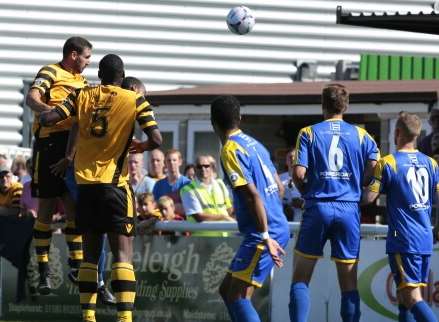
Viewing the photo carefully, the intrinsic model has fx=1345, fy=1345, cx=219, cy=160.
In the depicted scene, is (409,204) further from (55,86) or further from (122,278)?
(55,86)

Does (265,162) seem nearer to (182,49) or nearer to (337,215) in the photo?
(337,215)

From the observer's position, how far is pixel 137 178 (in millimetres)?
15125

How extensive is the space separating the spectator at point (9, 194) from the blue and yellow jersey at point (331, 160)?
17.5ft

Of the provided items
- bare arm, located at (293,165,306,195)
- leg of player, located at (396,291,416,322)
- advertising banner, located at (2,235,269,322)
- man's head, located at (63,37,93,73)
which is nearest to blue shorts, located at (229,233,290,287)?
bare arm, located at (293,165,306,195)

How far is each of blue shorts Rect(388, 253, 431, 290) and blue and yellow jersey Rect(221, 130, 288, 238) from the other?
5.30 feet

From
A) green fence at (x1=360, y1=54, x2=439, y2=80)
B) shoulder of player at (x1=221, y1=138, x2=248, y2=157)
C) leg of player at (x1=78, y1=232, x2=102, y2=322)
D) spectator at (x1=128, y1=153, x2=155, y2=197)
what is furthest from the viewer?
green fence at (x1=360, y1=54, x2=439, y2=80)

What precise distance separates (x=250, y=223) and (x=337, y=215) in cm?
138

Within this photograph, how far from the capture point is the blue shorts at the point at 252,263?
9.56 metres

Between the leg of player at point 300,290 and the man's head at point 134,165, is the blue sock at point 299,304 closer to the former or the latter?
the leg of player at point 300,290

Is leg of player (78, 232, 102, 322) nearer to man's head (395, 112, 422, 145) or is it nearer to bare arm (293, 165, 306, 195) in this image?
bare arm (293, 165, 306, 195)

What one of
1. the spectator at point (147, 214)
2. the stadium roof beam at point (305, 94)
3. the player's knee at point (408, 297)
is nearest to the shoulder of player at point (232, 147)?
the player's knee at point (408, 297)

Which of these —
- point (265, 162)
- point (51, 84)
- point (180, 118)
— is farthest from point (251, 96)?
point (265, 162)

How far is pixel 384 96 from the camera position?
1722cm

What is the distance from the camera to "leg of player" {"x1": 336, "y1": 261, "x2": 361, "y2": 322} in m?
10.9
